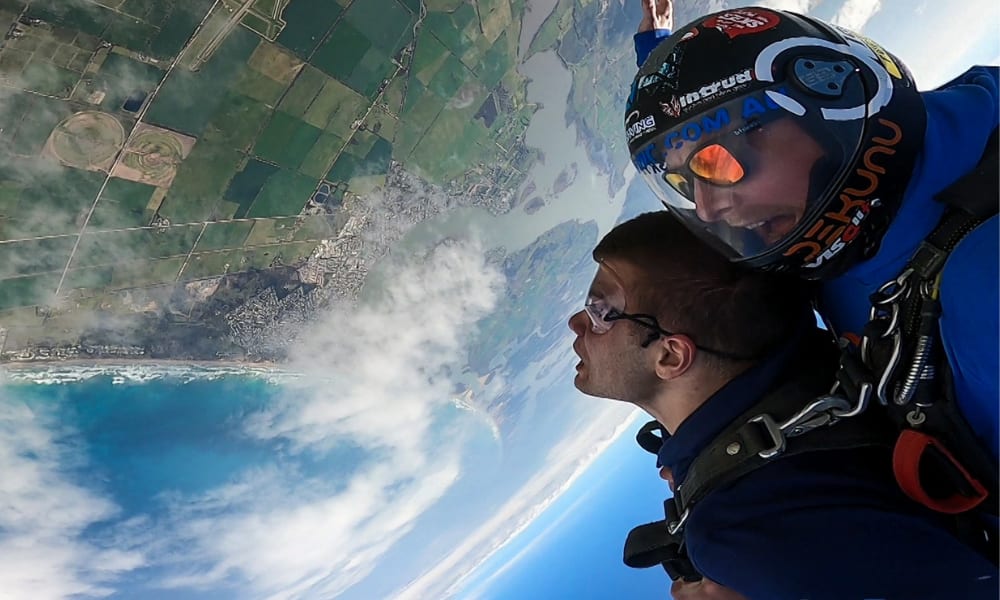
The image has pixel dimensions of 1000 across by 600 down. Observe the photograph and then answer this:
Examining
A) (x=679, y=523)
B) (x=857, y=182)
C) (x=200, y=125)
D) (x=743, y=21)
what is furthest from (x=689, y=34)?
(x=200, y=125)

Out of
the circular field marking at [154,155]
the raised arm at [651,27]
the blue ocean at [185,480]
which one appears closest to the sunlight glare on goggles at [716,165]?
the raised arm at [651,27]

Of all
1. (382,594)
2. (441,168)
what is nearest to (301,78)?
(441,168)

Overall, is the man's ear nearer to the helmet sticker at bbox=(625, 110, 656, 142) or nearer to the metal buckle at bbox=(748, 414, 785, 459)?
the metal buckle at bbox=(748, 414, 785, 459)

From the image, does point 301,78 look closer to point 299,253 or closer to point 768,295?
point 299,253

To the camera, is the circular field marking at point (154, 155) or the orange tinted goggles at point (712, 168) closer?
the orange tinted goggles at point (712, 168)

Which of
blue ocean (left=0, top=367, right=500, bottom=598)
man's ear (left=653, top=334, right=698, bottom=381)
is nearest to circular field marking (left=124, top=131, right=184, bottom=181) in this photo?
blue ocean (left=0, top=367, right=500, bottom=598)

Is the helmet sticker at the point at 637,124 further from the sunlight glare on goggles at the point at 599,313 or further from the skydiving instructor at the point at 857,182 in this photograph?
the sunlight glare on goggles at the point at 599,313
